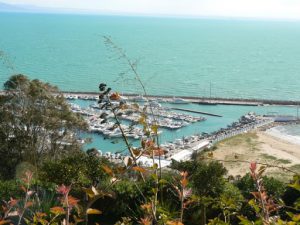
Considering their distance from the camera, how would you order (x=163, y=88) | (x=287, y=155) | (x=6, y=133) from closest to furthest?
(x=6, y=133) → (x=287, y=155) → (x=163, y=88)

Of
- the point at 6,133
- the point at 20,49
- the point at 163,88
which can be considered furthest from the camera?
the point at 20,49

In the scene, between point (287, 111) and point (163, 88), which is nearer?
point (287, 111)

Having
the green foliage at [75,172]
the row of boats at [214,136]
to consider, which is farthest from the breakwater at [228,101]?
the green foliage at [75,172]

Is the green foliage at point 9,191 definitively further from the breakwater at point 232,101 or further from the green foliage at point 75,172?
the breakwater at point 232,101

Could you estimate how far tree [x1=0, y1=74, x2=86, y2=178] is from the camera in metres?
10.6

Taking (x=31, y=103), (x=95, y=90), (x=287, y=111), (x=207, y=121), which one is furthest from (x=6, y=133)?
(x=95, y=90)

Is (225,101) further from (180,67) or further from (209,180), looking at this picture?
(209,180)

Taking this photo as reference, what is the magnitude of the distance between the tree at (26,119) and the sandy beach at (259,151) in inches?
264

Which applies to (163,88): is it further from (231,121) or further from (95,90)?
(231,121)

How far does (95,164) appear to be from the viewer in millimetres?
7688

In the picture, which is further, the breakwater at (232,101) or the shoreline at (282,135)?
the breakwater at (232,101)

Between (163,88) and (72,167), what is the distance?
108ft

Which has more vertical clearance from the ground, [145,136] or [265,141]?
[145,136]

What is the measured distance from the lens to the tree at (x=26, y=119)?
10570 millimetres
